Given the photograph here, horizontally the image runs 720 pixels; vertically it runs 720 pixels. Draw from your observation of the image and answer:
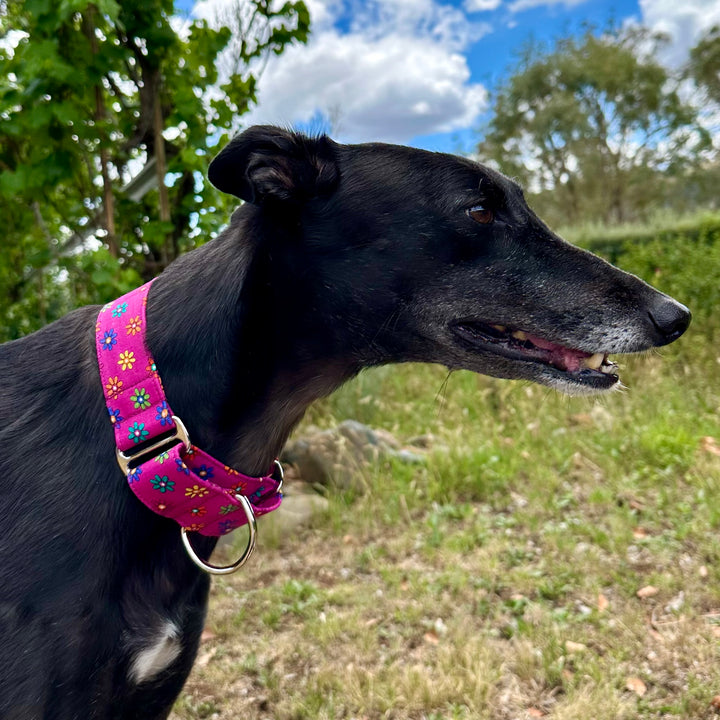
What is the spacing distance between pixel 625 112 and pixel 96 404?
24245 mm

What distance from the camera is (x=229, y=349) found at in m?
1.67

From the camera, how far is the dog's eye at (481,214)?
6.29 ft

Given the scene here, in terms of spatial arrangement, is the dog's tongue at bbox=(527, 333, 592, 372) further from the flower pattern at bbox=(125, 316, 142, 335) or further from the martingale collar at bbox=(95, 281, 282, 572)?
Result: the flower pattern at bbox=(125, 316, 142, 335)

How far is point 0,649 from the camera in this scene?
4.78 ft

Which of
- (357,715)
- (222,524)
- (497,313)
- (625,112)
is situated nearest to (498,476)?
(357,715)

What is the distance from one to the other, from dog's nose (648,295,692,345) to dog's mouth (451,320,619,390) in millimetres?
173

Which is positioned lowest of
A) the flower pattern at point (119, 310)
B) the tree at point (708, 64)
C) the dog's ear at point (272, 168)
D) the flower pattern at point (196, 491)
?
the flower pattern at point (196, 491)

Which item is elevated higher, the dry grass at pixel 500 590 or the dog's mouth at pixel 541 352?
the dog's mouth at pixel 541 352

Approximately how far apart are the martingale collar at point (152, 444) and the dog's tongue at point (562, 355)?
99cm

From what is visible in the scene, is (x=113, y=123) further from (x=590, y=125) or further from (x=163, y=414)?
(x=590, y=125)

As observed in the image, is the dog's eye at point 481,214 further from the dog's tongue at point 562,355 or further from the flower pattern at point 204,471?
the flower pattern at point 204,471

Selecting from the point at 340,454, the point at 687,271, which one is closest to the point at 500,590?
the point at 340,454

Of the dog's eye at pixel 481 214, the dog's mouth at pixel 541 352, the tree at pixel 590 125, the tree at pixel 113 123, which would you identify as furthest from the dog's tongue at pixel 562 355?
the tree at pixel 590 125

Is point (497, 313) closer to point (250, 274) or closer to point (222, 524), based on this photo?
point (250, 274)
